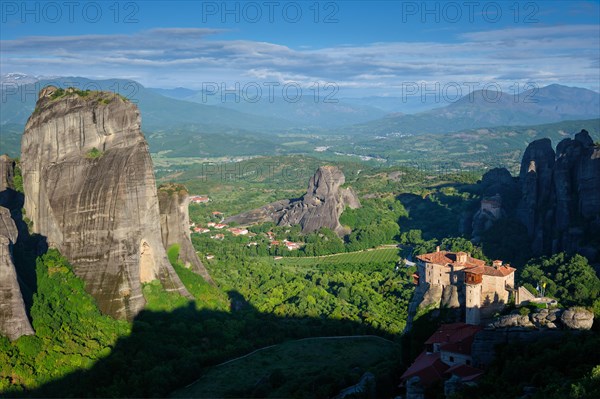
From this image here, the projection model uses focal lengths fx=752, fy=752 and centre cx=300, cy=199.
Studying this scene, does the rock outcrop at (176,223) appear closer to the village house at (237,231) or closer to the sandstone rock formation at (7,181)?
the sandstone rock formation at (7,181)

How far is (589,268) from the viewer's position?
55.5 meters

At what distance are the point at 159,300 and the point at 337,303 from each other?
61.7 ft

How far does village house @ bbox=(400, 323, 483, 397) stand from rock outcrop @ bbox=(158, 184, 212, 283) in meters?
20.9

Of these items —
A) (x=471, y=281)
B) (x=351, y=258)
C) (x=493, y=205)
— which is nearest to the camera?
(x=471, y=281)

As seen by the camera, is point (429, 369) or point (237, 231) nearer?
point (429, 369)

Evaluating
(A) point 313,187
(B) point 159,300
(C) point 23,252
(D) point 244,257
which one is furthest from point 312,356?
(A) point 313,187

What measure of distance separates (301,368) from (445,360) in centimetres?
Result: 1186

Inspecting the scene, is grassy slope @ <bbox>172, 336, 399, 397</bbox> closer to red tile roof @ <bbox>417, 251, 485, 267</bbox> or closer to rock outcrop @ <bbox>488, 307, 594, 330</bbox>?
red tile roof @ <bbox>417, 251, 485, 267</bbox>

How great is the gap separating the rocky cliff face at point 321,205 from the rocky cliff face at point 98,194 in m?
50.9

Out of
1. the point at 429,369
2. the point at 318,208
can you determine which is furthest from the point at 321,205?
the point at 429,369

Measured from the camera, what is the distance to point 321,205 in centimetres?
9712

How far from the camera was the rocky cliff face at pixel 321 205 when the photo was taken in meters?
94.9

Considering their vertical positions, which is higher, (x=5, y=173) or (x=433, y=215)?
(x=5, y=173)

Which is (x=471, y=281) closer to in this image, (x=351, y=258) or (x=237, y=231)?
(x=351, y=258)
